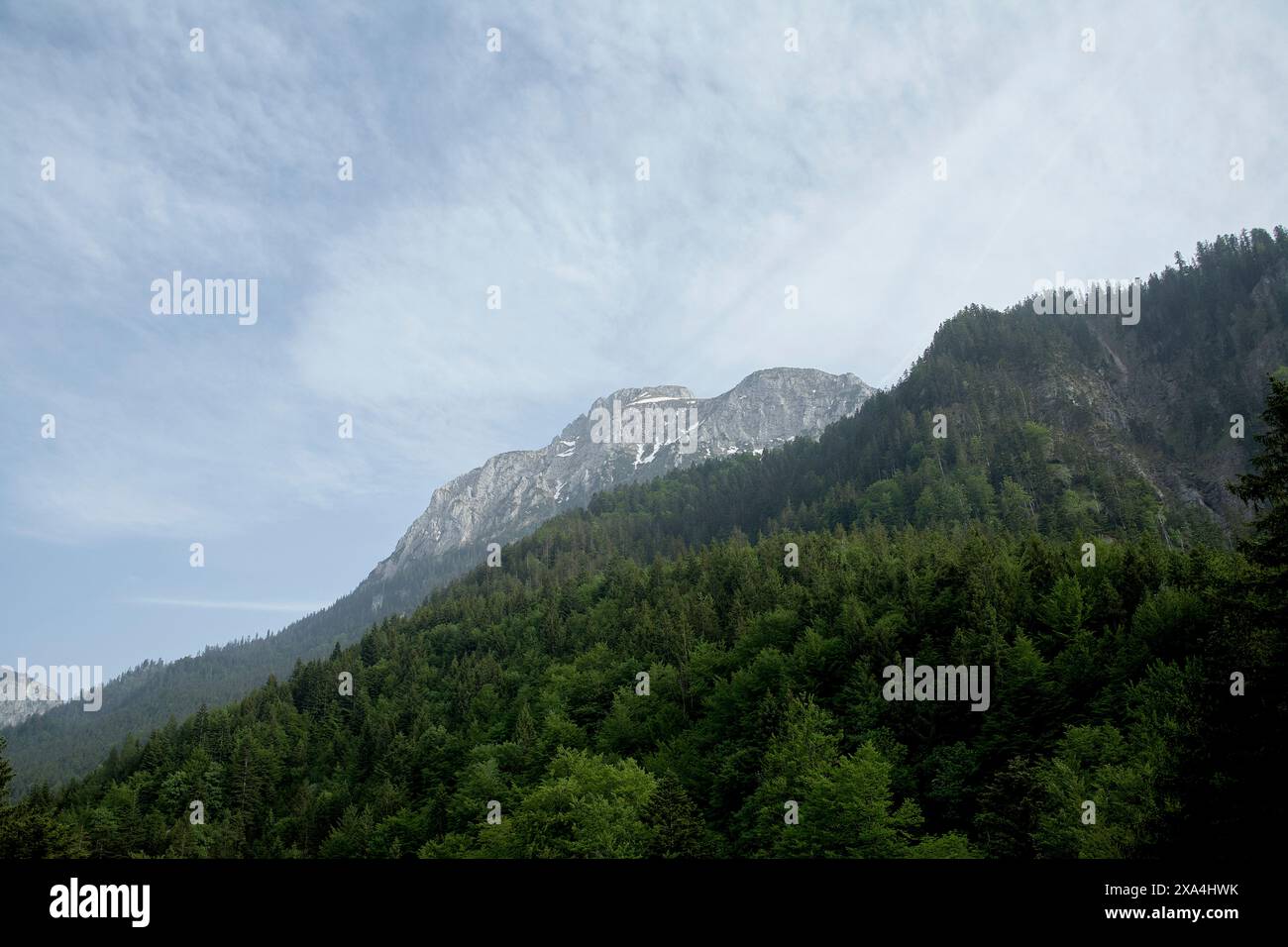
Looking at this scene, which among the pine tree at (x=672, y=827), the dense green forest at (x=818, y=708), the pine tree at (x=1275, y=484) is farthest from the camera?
the pine tree at (x=672, y=827)

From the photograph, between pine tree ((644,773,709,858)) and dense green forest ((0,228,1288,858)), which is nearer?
dense green forest ((0,228,1288,858))

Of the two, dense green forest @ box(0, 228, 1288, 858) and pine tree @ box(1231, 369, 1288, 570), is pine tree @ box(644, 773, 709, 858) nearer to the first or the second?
dense green forest @ box(0, 228, 1288, 858)

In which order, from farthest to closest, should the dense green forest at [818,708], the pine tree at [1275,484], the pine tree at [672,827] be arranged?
the pine tree at [672,827]
the dense green forest at [818,708]
the pine tree at [1275,484]

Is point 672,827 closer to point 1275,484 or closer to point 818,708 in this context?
point 818,708

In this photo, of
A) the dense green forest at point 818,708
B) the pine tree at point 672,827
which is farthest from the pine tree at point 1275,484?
the pine tree at point 672,827

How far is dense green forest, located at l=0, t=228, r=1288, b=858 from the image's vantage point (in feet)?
112

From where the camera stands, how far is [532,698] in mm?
92938

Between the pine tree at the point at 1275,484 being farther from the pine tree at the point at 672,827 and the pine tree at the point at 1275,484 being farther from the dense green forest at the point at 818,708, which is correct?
the pine tree at the point at 672,827

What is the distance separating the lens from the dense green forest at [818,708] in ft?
112

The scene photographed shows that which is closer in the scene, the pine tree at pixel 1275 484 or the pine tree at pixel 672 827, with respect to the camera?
the pine tree at pixel 1275 484

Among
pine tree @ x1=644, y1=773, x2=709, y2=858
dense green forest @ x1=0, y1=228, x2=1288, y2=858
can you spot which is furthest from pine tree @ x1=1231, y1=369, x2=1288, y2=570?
pine tree @ x1=644, y1=773, x2=709, y2=858
